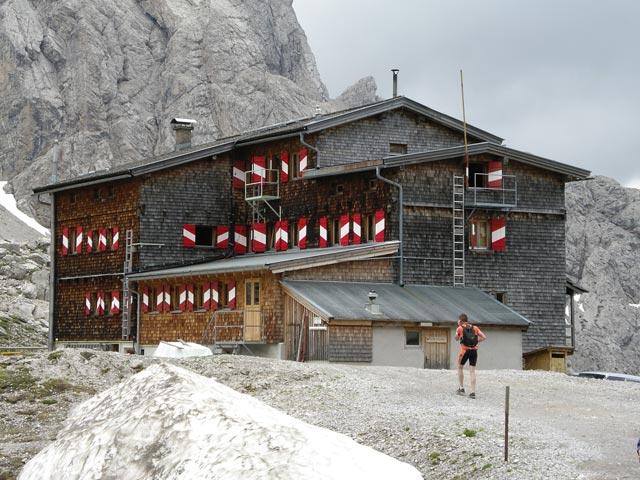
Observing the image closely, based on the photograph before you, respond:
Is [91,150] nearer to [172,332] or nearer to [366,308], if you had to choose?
[172,332]

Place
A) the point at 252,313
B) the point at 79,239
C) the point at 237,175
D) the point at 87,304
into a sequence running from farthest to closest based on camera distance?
the point at 79,239, the point at 87,304, the point at 237,175, the point at 252,313

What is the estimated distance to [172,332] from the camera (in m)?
45.9

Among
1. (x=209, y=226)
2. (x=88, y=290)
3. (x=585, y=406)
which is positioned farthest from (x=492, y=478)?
(x=88, y=290)

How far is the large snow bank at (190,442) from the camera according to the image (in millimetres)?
10438

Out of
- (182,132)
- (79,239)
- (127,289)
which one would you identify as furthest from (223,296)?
(182,132)

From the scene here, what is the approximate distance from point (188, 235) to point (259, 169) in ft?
12.3

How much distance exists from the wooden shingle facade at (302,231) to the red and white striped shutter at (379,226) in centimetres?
6

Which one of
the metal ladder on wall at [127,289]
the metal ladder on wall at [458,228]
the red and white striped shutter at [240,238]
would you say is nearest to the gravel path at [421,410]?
the metal ladder on wall at [458,228]

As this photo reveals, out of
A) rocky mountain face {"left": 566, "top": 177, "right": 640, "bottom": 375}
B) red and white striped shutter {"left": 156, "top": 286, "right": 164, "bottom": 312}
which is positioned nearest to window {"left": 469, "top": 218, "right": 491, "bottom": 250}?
red and white striped shutter {"left": 156, "top": 286, "right": 164, "bottom": 312}

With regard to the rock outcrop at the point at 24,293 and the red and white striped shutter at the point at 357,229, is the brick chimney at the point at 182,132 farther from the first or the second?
the red and white striped shutter at the point at 357,229

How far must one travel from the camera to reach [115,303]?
4953cm

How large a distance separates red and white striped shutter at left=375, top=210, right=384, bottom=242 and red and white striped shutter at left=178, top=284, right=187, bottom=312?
24.0 ft

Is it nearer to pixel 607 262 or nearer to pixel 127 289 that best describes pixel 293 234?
pixel 127 289

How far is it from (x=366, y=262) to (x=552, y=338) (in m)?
7.76
